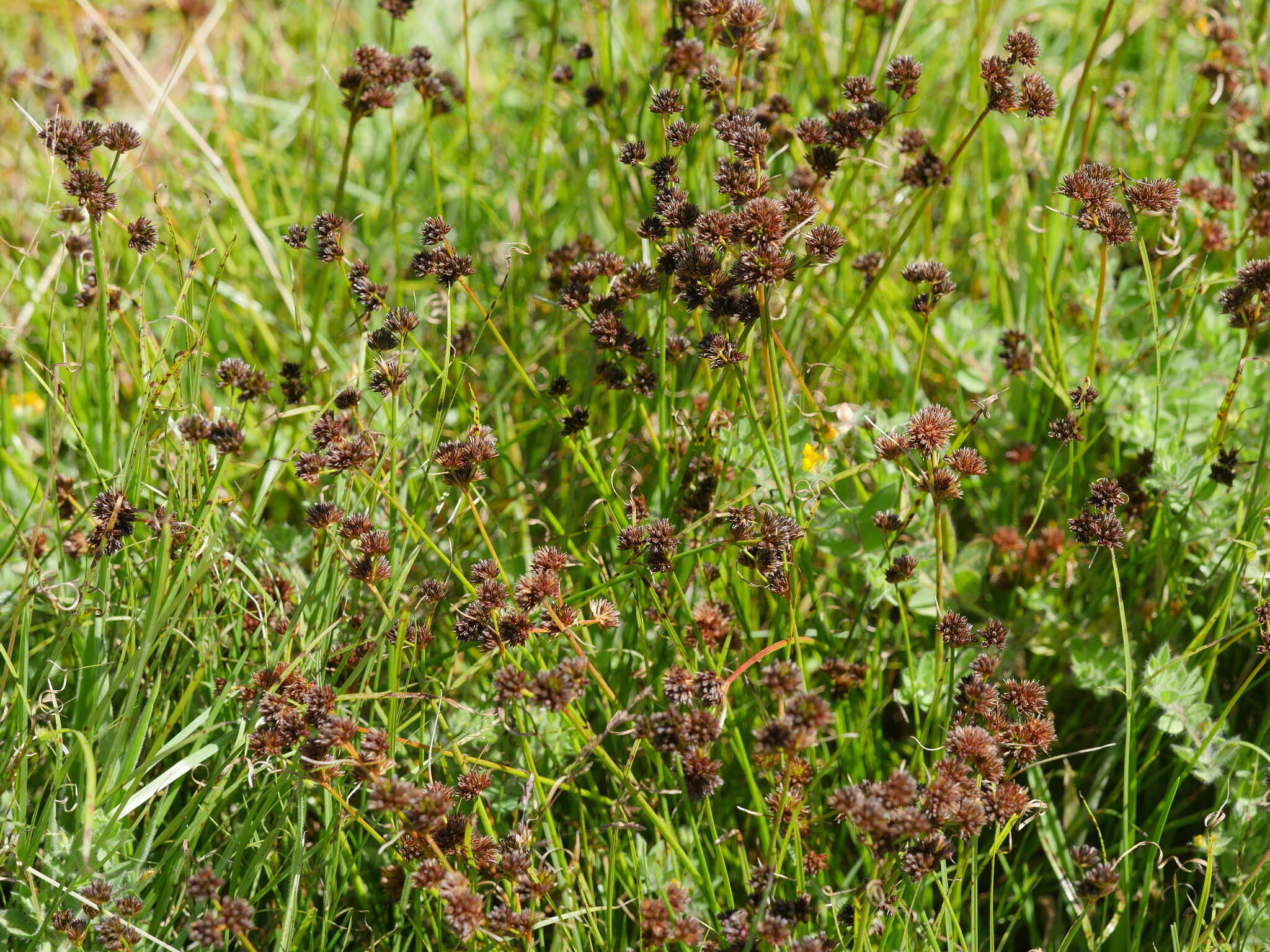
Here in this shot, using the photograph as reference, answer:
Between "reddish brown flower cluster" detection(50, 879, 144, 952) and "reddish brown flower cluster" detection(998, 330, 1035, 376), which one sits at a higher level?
"reddish brown flower cluster" detection(998, 330, 1035, 376)

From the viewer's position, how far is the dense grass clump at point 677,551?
5.49 ft

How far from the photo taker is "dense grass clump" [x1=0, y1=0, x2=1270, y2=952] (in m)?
1.67

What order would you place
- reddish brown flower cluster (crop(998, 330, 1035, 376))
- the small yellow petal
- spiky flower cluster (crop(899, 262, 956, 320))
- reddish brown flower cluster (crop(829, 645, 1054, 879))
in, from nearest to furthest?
reddish brown flower cluster (crop(829, 645, 1054, 879)), spiky flower cluster (crop(899, 262, 956, 320)), the small yellow petal, reddish brown flower cluster (crop(998, 330, 1035, 376))

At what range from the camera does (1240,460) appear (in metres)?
2.39

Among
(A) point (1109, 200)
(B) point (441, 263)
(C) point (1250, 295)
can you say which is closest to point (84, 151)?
(B) point (441, 263)

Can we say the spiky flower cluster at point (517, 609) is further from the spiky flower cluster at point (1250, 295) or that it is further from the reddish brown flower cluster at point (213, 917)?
the spiky flower cluster at point (1250, 295)

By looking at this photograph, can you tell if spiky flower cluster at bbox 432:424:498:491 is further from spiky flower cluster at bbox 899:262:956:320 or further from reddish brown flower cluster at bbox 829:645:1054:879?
spiky flower cluster at bbox 899:262:956:320

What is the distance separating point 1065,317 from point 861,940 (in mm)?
1868


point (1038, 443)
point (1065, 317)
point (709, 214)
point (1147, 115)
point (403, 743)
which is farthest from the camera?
point (1147, 115)

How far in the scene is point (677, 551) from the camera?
2.02m

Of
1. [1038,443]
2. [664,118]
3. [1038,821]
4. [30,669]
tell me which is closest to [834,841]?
[1038,821]

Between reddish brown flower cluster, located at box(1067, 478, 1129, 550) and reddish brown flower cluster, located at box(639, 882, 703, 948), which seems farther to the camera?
reddish brown flower cluster, located at box(1067, 478, 1129, 550)

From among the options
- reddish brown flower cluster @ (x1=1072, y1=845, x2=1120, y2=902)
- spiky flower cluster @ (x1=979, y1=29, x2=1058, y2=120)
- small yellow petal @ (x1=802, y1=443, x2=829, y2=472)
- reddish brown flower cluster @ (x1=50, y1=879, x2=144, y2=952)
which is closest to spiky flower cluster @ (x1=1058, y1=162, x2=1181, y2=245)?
spiky flower cluster @ (x1=979, y1=29, x2=1058, y2=120)

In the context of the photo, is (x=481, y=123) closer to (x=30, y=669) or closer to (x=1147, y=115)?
(x=1147, y=115)
